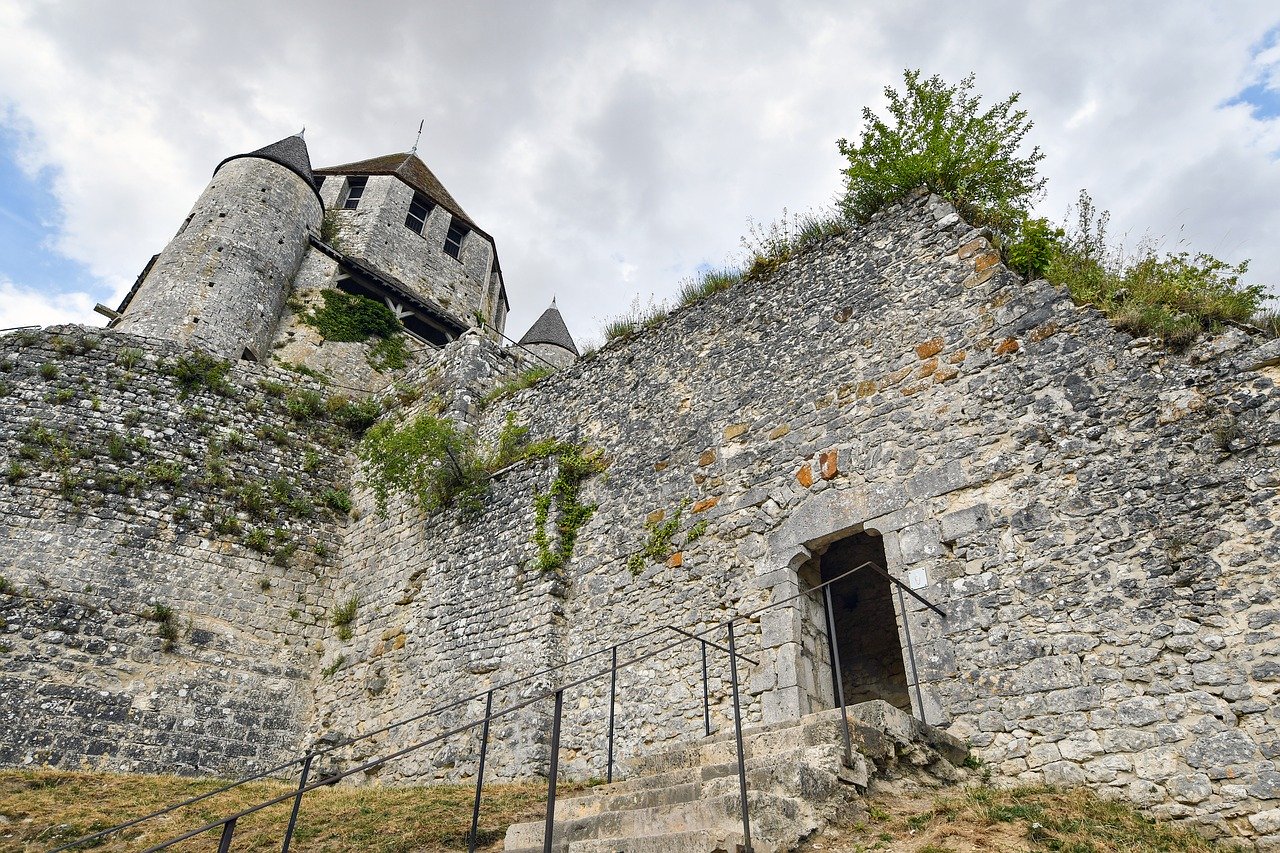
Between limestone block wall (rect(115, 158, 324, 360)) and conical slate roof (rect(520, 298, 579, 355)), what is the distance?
267 inches

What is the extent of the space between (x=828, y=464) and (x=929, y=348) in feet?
4.51

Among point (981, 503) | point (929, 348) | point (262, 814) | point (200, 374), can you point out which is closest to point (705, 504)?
point (929, 348)

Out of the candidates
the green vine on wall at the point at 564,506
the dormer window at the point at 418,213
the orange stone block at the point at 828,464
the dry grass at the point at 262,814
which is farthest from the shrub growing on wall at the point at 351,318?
the orange stone block at the point at 828,464

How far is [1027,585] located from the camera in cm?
582

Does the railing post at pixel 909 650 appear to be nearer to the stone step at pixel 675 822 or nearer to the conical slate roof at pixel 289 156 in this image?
the stone step at pixel 675 822

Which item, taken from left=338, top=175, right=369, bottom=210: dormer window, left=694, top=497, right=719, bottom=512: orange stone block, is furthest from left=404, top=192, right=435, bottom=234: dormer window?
left=694, top=497, right=719, bottom=512: orange stone block

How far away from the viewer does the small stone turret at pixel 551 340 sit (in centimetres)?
2320

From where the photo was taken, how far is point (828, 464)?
24.8 feet

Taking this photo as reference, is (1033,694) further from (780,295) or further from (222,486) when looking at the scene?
A: (222,486)

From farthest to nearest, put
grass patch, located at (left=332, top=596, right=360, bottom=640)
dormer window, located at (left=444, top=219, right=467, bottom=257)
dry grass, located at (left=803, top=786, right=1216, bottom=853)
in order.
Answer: dormer window, located at (left=444, top=219, right=467, bottom=257)
grass patch, located at (left=332, top=596, right=360, bottom=640)
dry grass, located at (left=803, top=786, right=1216, bottom=853)

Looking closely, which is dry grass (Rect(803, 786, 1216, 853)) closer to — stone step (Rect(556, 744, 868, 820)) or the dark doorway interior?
stone step (Rect(556, 744, 868, 820))

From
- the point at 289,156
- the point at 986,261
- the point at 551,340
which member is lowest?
the point at 986,261

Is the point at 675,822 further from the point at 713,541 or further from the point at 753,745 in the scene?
the point at 713,541

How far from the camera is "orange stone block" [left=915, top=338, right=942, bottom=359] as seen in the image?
7.29 m
